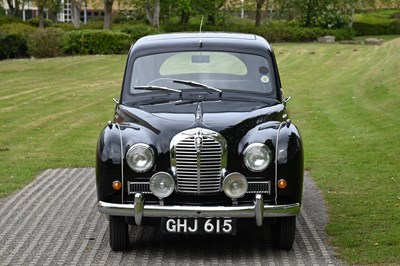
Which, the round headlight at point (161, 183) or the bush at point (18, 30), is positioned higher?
the round headlight at point (161, 183)

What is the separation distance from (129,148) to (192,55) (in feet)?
6.10

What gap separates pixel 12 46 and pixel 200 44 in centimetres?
3818

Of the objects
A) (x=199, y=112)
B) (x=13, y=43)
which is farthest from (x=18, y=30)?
(x=199, y=112)

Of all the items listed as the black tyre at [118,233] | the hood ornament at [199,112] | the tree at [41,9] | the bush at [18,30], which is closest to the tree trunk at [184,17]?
the tree at [41,9]

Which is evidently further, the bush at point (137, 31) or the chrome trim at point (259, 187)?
the bush at point (137, 31)

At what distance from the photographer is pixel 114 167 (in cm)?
773

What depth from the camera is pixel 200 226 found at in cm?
759

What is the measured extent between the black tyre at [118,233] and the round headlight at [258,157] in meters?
1.18

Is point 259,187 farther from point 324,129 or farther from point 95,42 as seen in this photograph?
point 95,42

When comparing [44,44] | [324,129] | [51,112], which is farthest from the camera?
[44,44]

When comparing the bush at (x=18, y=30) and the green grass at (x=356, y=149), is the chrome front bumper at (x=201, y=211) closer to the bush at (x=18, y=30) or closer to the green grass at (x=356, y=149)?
the green grass at (x=356, y=149)

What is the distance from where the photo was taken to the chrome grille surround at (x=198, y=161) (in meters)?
7.67

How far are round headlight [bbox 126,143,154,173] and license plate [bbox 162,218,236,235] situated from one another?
48 cm

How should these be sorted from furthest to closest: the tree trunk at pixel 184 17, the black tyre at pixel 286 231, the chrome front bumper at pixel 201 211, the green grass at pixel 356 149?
the tree trunk at pixel 184 17, the green grass at pixel 356 149, the black tyre at pixel 286 231, the chrome front bumper at pixel 201 211
